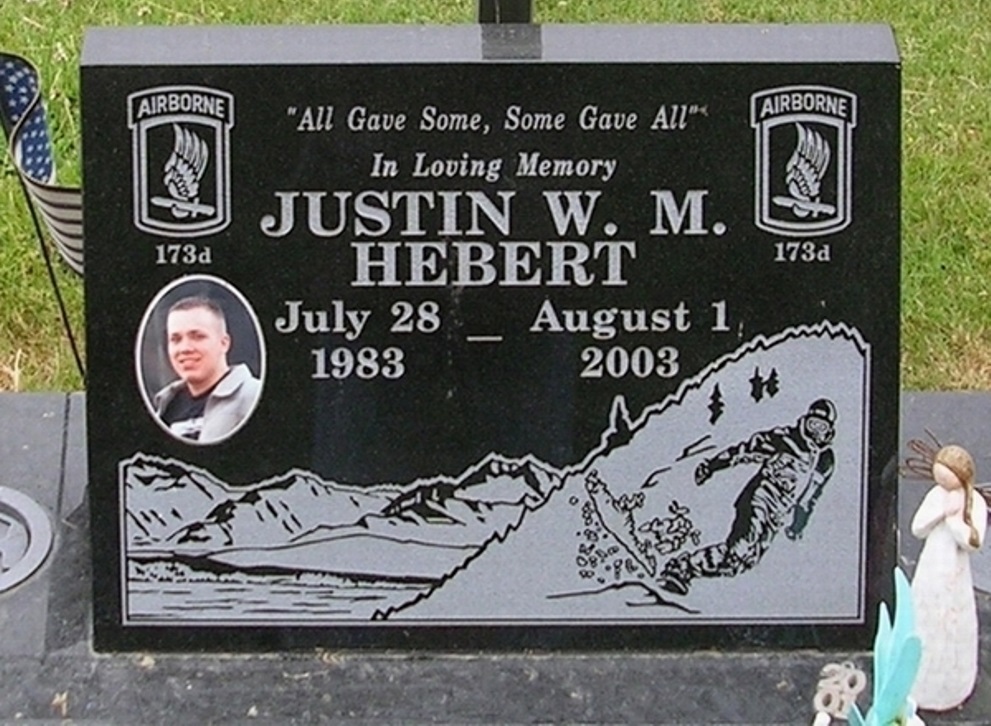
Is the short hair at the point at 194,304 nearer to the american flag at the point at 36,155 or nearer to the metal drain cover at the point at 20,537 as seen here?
the american flag at the point at 36,155

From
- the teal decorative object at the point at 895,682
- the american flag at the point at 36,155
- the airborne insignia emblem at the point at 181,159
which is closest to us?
the teal decorative object at the point at 895,682

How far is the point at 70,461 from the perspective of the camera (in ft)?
12.9

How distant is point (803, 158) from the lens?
10.9 feet

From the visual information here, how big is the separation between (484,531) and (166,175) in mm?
717

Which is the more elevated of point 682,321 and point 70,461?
point 682,321

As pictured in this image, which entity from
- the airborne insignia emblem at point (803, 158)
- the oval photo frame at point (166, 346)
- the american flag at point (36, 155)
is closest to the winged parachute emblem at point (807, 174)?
the airborne insignia emblem at point (803, 158)

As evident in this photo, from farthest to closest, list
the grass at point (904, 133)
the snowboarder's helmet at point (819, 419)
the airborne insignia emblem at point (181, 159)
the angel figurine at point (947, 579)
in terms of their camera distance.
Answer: the grass at point (904, 133)
the snowboarder's helmet at point (819, 419)
the airborne insignia emblem at point (181, 159)
the angel figurine at point (947, 579)

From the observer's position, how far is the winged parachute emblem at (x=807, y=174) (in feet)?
10.8

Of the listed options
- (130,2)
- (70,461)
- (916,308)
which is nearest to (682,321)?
(70,461)

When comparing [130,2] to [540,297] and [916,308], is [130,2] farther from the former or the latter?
[540,297]

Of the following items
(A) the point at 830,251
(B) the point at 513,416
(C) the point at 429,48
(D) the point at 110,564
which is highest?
(C) the point at 429,48

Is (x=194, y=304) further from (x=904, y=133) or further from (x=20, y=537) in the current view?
(x=904, y=133)

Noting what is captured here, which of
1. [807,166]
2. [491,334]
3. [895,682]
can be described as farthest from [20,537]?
[895,682]

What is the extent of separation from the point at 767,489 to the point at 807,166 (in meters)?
0.50
